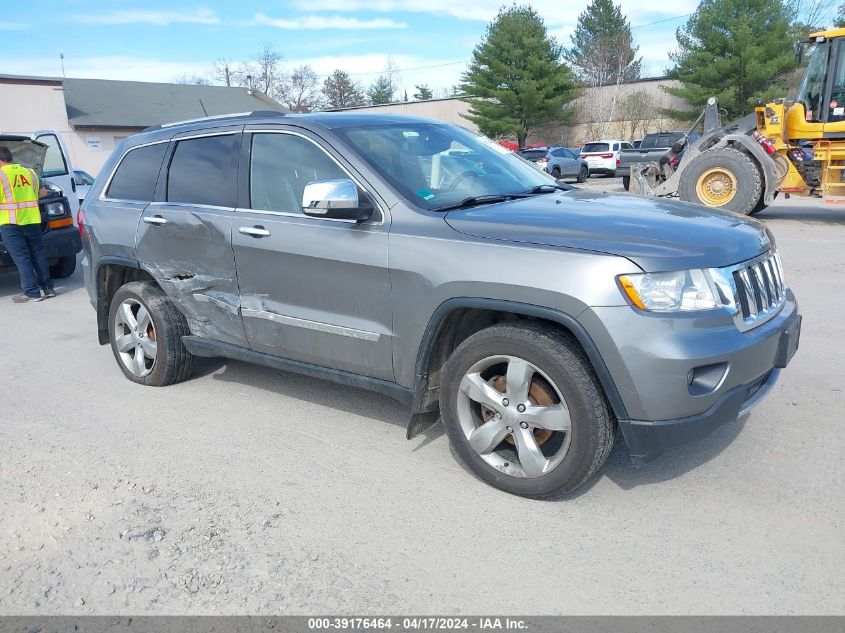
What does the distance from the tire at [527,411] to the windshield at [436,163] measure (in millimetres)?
905

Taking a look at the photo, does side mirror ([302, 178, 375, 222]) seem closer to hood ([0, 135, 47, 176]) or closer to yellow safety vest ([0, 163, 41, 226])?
yellow safety vest ([0, 163, 41, 226])

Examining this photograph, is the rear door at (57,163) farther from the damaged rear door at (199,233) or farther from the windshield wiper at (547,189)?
the windshield wiper at (547,189)

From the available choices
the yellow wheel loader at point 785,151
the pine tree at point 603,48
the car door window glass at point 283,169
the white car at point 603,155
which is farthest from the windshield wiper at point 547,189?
the pine tree at point 603,48

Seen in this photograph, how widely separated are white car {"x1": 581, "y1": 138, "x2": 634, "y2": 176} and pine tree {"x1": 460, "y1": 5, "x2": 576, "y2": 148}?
15.2 metres

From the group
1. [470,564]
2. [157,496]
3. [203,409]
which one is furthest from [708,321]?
[203,409]

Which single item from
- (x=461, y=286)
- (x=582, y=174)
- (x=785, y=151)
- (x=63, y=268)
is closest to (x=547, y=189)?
(x=461, y=286)

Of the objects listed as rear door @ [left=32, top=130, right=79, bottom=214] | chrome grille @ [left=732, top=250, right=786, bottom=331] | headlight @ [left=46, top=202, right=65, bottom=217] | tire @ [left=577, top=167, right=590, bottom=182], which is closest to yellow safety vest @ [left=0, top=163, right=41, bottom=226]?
headlight @ [left=46, top=202, right=65, bottom=217]

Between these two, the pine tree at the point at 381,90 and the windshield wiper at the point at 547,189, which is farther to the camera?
the pine tree at the point at 381,90

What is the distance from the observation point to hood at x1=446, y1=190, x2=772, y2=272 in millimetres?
3133

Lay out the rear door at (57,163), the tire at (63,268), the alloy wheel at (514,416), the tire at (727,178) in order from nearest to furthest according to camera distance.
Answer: the alloy wheel at (514,416), the tire at (63,268), the rear door at (57,163), the tire at (727,178)

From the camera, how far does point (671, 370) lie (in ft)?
9.93

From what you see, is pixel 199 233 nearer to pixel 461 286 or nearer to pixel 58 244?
pixel 461 286

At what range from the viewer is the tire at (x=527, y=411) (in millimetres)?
3232
